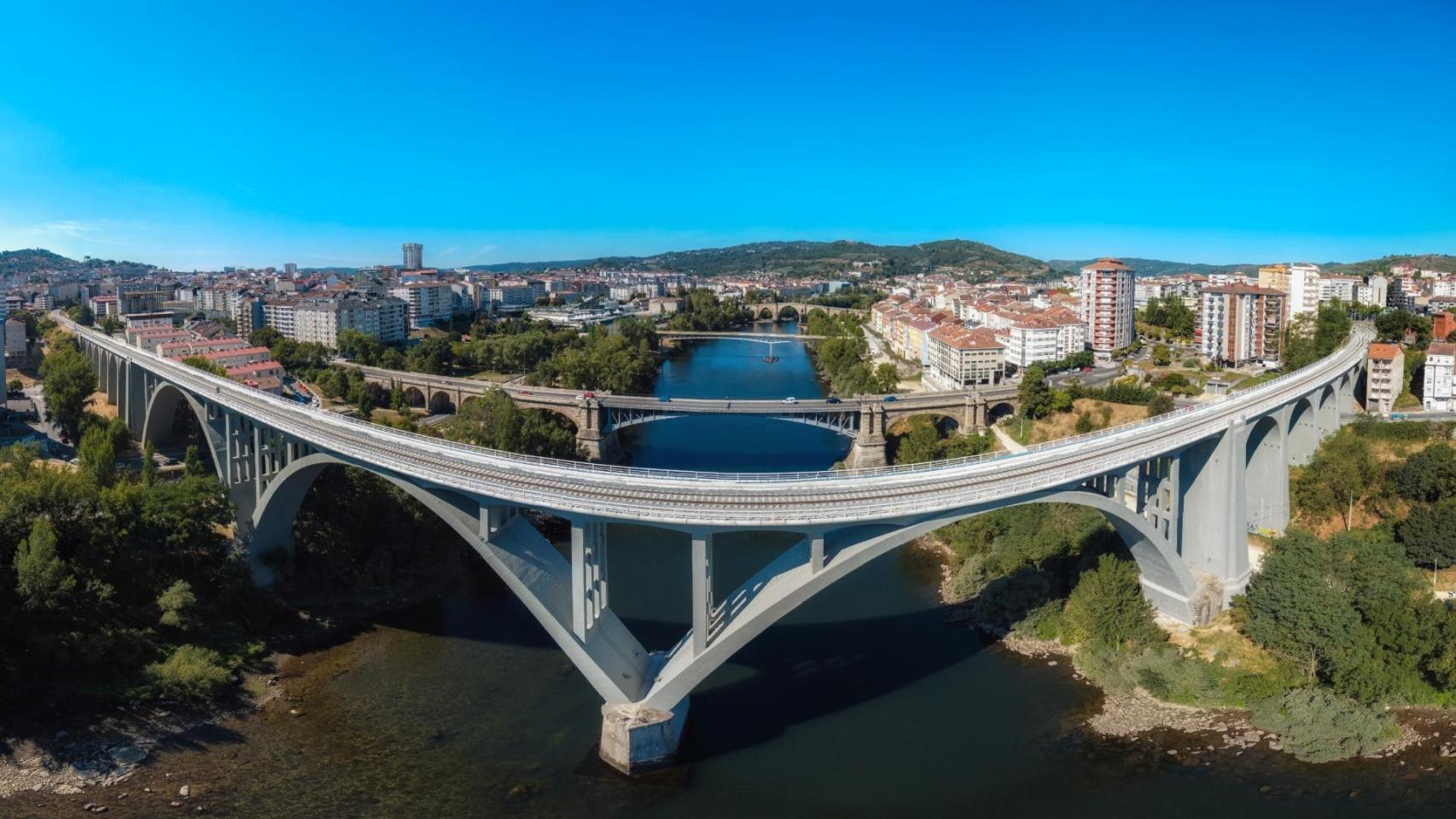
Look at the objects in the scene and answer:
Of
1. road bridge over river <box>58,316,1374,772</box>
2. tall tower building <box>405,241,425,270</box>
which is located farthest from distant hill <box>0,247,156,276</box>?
road bridge over river <box>58,316,1374,772</box>

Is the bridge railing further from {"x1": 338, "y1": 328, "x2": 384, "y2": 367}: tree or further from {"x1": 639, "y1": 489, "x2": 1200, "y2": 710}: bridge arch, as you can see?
{"x1": 338, "y1": 328, "x2": 384, "y2": 367}: tree

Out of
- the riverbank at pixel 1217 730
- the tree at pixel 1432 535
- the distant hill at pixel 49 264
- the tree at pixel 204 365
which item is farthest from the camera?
the distant hill at pixel 49 264

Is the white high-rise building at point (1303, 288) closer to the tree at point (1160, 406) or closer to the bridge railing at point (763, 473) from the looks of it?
the bridge railing at point (763, 473)

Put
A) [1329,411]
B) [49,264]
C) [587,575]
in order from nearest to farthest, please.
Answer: [587,575], [1329,411], [49,264]

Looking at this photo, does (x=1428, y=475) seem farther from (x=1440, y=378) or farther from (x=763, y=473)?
(x=763, y=473)

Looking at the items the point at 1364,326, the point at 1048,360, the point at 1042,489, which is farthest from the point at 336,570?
the point at 1364,326

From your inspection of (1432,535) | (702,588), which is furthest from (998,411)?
(702,588)

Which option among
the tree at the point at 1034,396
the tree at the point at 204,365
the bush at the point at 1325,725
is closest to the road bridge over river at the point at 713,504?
the bush at the point at 1325,725
